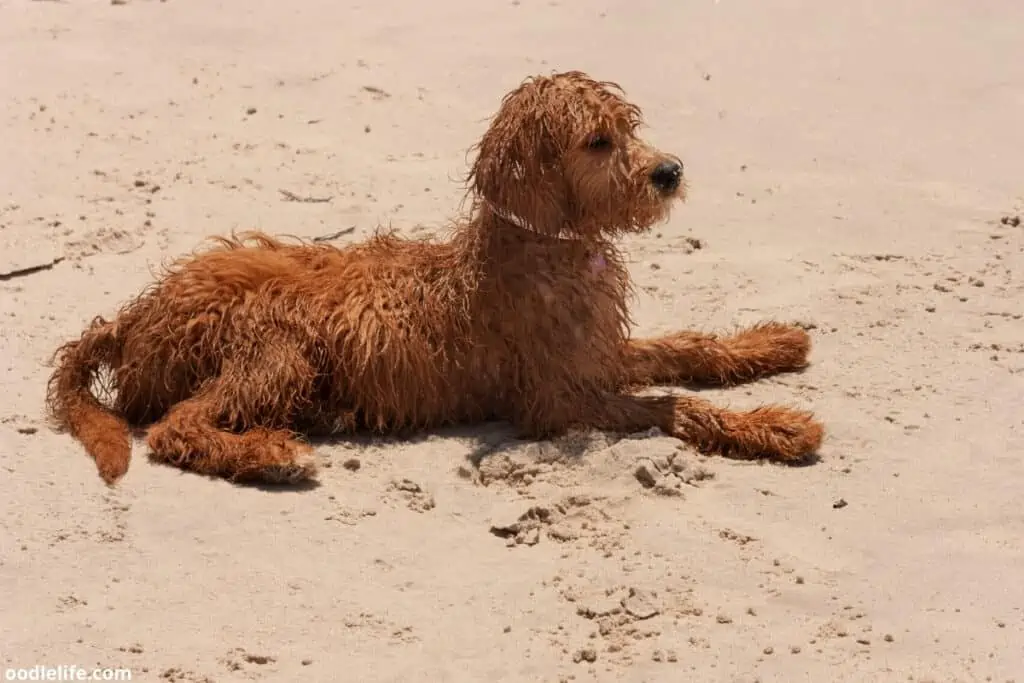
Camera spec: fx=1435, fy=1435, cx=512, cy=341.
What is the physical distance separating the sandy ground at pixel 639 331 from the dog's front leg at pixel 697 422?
12 cm

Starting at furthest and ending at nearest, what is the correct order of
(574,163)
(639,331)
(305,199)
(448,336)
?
(305,199)
(639,331)
(448,336)
(574,163)

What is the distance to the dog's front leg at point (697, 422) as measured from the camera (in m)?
6.25

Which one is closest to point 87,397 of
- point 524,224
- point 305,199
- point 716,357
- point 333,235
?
point 524,224

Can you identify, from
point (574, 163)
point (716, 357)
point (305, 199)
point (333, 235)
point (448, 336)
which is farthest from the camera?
point (305, 199)

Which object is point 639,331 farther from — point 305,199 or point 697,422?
point 305,199

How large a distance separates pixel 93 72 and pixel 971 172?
6.09m

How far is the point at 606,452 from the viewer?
243 inches

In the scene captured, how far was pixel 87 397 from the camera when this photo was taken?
658 centimetres

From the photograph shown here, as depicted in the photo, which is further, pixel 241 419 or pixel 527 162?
pixel 241 419

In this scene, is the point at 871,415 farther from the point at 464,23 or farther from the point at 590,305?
the point at 464,23

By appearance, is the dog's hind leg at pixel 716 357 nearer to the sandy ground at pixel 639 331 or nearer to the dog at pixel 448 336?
the sandy ground at pixel 639 331

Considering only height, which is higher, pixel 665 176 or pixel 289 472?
pixel 665 176

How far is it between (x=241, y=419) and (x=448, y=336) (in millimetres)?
996

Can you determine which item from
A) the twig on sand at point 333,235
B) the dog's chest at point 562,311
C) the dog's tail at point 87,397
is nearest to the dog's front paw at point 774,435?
the dog's chest at point 562,311
